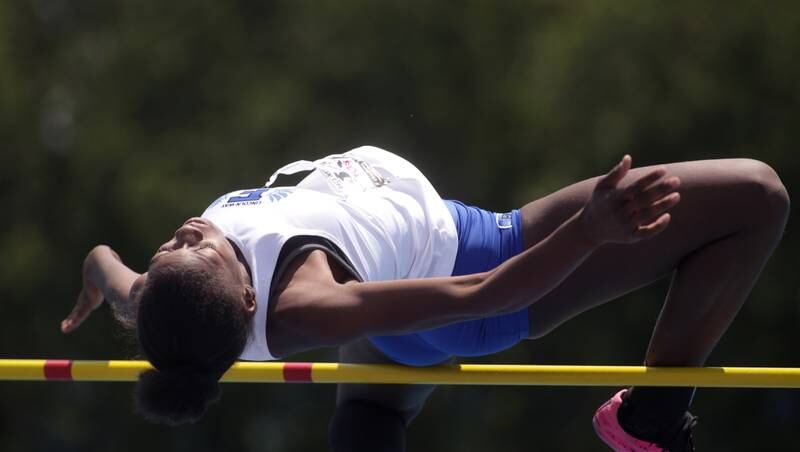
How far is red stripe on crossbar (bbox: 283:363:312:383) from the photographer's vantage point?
3018 mm

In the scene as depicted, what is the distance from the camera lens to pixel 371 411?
310cm

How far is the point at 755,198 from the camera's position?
9.00 ft

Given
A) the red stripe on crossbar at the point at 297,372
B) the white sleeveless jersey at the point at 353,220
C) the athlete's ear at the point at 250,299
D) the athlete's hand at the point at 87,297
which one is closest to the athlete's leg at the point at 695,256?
the white sleeveless jersey at the point at 353,220

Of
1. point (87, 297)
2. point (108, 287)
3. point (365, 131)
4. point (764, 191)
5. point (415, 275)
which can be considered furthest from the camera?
point (365, 131)

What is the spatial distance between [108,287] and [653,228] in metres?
1.48

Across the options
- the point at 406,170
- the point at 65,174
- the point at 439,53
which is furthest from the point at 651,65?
the point at 406,170

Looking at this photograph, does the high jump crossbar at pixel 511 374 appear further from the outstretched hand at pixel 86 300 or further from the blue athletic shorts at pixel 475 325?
the outstretched hand at pixel 86 300

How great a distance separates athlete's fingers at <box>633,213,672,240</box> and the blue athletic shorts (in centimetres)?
65

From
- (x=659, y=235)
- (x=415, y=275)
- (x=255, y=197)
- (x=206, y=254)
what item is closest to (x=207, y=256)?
(x=206, y=254)

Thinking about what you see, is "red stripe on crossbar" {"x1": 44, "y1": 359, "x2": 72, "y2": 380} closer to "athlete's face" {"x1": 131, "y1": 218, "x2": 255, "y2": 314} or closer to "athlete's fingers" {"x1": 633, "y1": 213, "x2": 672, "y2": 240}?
"athlete's face" {"x1": 131, "y1": 218, "x2": 255, "y2": 314}

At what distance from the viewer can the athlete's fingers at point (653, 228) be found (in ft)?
7.49

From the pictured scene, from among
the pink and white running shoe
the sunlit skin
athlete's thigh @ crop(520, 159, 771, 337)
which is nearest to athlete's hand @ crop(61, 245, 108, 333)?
the sunlit skin

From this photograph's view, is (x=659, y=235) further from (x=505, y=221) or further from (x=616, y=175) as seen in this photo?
(x=616, y=175)

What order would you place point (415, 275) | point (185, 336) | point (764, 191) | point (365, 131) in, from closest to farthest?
point (185, 336) < point (764, 191) < point (415, 275) < point (365, 131)
